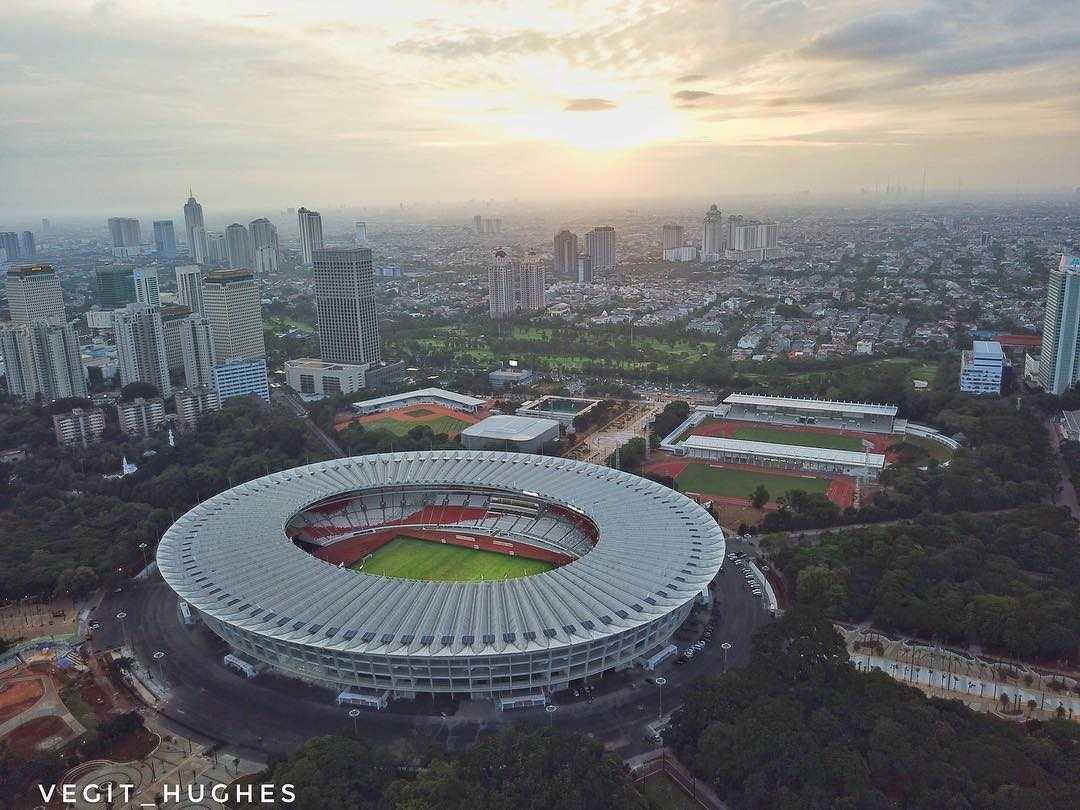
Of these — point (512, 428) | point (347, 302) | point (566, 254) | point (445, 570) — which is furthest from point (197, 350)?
point (566, 254)

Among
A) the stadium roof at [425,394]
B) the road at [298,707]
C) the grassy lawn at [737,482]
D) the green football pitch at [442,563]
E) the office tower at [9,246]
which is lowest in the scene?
the grassy lawn at [737,482]

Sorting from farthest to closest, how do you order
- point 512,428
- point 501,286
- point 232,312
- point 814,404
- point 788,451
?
point 501,286
point 232,312
point 814,404
point 512,428
point 788,451

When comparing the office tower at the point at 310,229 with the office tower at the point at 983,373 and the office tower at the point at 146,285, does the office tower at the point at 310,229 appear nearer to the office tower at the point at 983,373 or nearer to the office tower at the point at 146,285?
the office tower at the point at 146,285

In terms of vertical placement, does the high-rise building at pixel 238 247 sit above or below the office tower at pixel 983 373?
above

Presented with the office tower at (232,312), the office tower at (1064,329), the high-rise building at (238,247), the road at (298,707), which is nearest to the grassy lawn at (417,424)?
the office tower at (232,312)

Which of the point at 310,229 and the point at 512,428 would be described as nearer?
the point at 512,428

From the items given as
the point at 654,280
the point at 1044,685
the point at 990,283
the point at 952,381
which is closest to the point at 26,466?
the point at 1044,685

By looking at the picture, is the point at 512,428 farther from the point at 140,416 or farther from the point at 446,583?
the point at 446,583

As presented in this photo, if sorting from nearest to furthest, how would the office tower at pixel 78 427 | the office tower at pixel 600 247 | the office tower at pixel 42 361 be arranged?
the office tower at pixel 78 427 → the office tower at pixel 42 361 → the office tower at pixel 600 247
